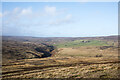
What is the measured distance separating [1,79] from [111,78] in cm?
2000

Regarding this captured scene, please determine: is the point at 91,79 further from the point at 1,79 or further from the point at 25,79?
the point at 1,79

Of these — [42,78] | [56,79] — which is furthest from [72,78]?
[42,78]

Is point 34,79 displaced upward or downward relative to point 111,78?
downward

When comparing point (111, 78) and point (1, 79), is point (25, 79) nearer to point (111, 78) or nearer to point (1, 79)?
point (1, 79)

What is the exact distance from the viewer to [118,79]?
1528 centimetres

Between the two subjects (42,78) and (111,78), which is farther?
(42,78)

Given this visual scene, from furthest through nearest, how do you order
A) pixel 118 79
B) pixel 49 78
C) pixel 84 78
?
pixel 49 78
pixel 84 78
pixel 118 79

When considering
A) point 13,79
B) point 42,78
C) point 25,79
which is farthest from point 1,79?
point 42,78

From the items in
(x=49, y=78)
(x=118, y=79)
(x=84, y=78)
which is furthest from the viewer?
(x=49, y=78)

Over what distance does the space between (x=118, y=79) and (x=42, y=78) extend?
1280cm

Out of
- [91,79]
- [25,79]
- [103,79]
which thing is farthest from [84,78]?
[25,79]

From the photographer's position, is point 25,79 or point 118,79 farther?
point 25,79

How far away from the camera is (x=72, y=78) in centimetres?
1712

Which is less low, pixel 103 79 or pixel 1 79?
pixel 103 79
